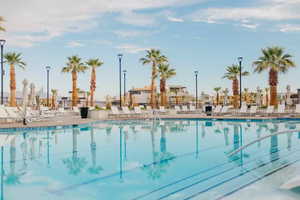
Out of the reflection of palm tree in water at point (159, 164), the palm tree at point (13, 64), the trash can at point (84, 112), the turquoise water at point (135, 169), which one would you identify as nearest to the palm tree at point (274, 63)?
the trash can at point (84, 112)

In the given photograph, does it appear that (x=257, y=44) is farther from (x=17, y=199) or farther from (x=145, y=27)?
(x=17, y=199)

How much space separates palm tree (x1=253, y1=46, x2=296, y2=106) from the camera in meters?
26.7

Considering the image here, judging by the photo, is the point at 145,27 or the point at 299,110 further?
the point at 145,27

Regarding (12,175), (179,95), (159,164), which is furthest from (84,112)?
(179,95)

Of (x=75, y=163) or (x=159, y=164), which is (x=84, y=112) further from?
(x=159, y=164)

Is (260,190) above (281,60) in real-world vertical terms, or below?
below

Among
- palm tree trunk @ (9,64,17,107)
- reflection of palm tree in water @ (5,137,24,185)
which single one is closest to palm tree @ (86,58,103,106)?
palm tree trunk @ (9,64,17,107)

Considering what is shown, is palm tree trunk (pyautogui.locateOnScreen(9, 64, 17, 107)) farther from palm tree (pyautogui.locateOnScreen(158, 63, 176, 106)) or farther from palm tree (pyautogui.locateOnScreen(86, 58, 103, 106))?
palm tree (pyautogui.locateOnScreen(158, 63, 176, 106))

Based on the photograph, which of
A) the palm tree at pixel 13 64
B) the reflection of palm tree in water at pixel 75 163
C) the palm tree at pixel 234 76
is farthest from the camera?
the palm tree at pixel 234 76

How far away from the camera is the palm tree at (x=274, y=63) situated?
26656 millimetres

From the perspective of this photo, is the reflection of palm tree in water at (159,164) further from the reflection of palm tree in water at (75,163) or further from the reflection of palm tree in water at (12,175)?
the reflection of palm tree in water at (12,175)

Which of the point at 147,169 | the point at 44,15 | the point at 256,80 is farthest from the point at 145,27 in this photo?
the point at 147,169

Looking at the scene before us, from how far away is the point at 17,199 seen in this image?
4441 millimetres

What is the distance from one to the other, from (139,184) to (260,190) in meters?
1.83
